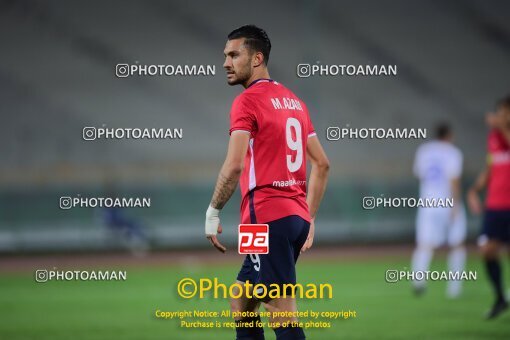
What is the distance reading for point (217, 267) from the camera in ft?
59.7

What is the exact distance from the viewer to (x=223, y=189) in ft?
16.5

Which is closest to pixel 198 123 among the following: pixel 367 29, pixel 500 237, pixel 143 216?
pixel 143 216

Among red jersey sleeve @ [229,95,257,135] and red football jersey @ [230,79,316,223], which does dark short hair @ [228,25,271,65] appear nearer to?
red football jersey @ [230,79,316,223]

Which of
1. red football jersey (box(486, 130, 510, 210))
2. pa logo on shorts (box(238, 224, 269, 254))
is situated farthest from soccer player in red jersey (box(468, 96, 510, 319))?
pa logo on shorts (box(238, 224, 269, 254))

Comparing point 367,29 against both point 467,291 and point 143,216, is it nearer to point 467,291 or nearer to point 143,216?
point 143,216

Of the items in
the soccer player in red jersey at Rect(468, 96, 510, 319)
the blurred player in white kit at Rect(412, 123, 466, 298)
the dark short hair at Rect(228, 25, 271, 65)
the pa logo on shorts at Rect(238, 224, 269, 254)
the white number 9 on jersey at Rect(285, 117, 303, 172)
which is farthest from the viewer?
the blurred player in white kit at Rect(412, 123, 466, 298)

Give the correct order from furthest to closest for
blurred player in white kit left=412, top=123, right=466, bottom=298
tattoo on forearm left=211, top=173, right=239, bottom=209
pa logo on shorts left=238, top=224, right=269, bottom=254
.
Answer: blurred player in white kit left=412, top=123, right=466, bottom=298, pa logo on shorts left=238, top=224, right=269, bottom=254, tattoo on forearm left=211, top=173, right=239, bottom=209

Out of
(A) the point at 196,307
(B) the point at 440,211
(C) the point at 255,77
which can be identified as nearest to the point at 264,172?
(C) the point at 255,77

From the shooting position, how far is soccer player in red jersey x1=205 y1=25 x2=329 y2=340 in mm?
5078

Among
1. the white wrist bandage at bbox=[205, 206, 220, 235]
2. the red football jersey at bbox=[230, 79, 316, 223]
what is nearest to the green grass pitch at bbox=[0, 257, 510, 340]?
the red football jersey at bbox=[230, 79, 316, 223]

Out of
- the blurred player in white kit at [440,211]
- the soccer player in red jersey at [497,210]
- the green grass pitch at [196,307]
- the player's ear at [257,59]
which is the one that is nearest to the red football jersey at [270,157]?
the player's ear at [257,59]

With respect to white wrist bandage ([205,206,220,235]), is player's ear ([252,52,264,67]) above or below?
above

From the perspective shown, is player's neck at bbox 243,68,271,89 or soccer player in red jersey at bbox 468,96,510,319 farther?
soccer player in red jersey at bbox 468,96,510,319

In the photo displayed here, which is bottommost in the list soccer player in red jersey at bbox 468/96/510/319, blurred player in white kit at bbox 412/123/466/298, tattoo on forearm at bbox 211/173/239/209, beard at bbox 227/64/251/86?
tattoo on forearm at bbox 211/173/239/209
